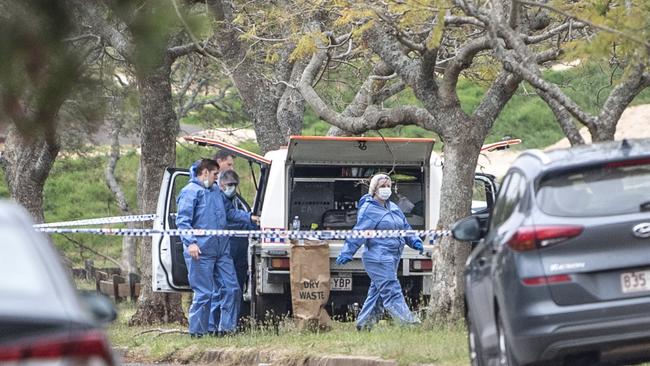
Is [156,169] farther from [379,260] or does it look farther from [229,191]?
[379,260]

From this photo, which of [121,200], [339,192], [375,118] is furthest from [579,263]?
[121,200]

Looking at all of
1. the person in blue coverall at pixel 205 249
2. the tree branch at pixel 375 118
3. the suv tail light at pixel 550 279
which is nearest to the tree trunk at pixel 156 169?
the tree branch at pixel 375 118

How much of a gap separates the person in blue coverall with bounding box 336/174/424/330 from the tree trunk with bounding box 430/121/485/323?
1.27ft

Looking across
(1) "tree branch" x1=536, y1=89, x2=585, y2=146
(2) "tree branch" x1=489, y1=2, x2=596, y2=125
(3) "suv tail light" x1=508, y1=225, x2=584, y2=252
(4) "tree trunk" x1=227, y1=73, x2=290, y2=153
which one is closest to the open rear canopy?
(1) "tree branch" x1=536, y1=89, x2=585, y2=146

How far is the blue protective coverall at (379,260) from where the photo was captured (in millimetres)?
15867

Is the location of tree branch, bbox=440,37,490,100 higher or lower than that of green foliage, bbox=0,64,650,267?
lower

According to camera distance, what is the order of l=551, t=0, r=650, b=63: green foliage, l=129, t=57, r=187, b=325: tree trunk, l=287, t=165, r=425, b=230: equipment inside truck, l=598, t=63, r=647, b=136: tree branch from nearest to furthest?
l=551, t=0, r=650, b=63: green foliage < l=598, t=63, r=647, b=136: tree branch < l=287, t=165, r=425, b=230: equipment inside truck < l=129, t=57, r=187, b=325: tree trunk

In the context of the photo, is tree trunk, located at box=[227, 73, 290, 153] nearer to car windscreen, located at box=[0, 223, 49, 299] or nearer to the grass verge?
the grass verge

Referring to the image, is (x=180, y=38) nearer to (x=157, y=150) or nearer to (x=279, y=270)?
(x=279, y=270)

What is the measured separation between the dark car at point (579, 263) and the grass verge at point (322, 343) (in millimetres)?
2844

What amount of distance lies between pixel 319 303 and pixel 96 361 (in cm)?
1035

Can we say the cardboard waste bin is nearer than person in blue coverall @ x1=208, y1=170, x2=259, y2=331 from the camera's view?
Yes

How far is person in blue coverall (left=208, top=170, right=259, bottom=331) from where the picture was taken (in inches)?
659

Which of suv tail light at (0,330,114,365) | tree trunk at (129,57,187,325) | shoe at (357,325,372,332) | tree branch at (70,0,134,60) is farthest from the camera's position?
tree trunk at (129,57,187,325)
